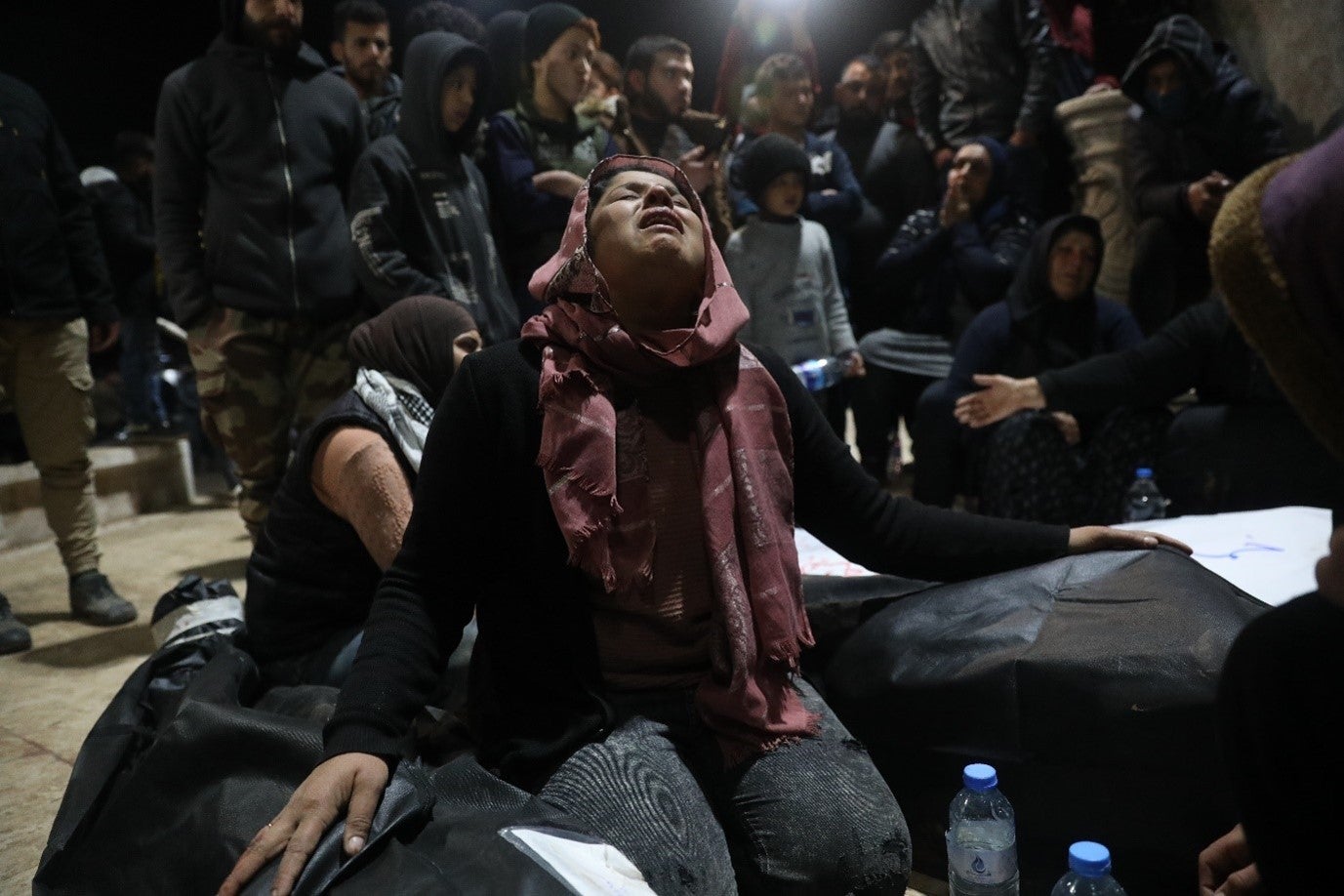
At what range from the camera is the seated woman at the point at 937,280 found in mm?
4328

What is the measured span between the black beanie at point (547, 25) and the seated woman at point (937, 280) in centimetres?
173

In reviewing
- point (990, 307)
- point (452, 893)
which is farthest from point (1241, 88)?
point (452, 893)

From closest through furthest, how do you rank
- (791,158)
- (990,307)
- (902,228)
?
(990,307)
(791,158)
(902,228)

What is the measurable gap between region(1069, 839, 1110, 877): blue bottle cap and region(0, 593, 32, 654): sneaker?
10.7 feet

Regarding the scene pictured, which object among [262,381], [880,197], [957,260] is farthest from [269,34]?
[880,197]

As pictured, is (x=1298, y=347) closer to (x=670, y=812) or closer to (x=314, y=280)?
(x=670, y=812)

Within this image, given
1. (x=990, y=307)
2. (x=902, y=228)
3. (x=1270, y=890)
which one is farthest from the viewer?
(x=902, y=228)

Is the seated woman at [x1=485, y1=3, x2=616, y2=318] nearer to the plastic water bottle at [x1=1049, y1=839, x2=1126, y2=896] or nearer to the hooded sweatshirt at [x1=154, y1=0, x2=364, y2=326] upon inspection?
the hooded sweatshirt at [x1=154, y1=0, x2=364, y2=326]

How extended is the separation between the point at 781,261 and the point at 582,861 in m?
3.16

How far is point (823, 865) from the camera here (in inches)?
60.3

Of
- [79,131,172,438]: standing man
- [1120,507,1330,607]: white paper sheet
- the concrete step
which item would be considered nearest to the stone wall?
[1120,507,1330,607]: white paper sheet

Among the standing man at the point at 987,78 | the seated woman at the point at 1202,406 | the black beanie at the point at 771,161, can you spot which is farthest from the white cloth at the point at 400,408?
the standing man at the point at 987,78

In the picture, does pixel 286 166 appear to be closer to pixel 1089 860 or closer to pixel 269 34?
pixel 269 34

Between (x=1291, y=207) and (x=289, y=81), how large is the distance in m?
3.30
